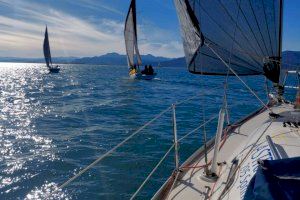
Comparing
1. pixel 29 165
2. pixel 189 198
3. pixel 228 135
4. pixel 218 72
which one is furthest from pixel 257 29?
pixel 29 165

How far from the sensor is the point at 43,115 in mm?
17094

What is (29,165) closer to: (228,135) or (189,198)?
(228,135)

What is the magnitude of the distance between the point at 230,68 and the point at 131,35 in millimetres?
41692

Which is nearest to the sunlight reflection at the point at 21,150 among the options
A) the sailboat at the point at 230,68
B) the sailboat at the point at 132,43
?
the sailboat at the point at 230,68

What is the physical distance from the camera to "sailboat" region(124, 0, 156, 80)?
143 ft

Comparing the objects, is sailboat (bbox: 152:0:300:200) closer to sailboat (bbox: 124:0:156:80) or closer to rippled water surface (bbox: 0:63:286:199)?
rippled water surface (bbox: 0:63:286:199)

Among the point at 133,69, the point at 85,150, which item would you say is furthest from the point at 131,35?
the point at 85,150

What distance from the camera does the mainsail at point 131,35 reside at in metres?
43.3

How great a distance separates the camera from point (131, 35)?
45.2m

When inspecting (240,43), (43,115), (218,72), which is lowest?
(43,115)

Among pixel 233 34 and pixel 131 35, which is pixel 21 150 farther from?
pixel 131 35

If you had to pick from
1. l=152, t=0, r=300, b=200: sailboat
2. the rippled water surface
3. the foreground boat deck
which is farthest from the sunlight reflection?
l=152, t=0, r=300, b=200: sailboat

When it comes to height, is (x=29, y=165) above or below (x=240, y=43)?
below

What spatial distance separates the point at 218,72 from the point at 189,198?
2506 mm
